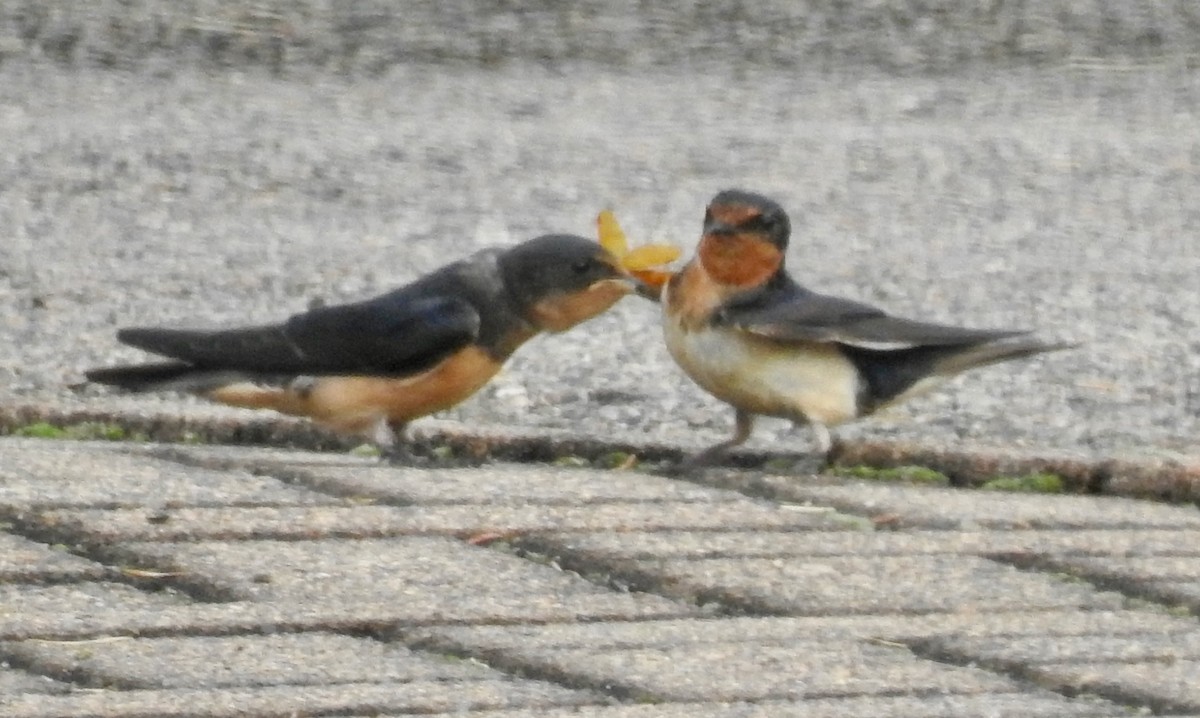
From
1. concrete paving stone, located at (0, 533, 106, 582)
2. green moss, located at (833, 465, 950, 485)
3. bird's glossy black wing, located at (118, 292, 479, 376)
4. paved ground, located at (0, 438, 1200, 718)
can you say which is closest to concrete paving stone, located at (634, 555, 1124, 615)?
paved ground, located at (0, 438, 1200, 718)

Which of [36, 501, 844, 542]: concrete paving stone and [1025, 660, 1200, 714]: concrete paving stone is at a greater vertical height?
[1025, 660, 1200, 714]: concrete paving stone

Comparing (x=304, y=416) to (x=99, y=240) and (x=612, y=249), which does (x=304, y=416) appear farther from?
(x=99, y=240)

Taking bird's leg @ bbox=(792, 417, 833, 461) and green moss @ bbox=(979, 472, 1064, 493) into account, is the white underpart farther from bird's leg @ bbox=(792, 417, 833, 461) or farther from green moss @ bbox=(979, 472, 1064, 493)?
green moss @ bbox=(979, 472, 1064, 493)

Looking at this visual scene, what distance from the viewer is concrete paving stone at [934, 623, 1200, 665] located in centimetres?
273

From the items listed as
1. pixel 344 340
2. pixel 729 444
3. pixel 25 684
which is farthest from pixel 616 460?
pixel 25 684

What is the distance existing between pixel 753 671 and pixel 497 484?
3.68 ft

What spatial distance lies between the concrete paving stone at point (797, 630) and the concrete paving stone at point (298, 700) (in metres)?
0.19

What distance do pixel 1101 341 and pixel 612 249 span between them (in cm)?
113

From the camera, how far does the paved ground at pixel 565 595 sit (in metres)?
2.53

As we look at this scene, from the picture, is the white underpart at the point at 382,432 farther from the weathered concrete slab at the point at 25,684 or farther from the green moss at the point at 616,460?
the weathered concrete slab at the point at 25,684

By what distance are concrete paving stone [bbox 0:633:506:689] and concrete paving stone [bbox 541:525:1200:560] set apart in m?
0.56

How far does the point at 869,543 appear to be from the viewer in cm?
335

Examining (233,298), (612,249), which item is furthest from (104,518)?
(233,298)

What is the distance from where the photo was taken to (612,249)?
4820mm
